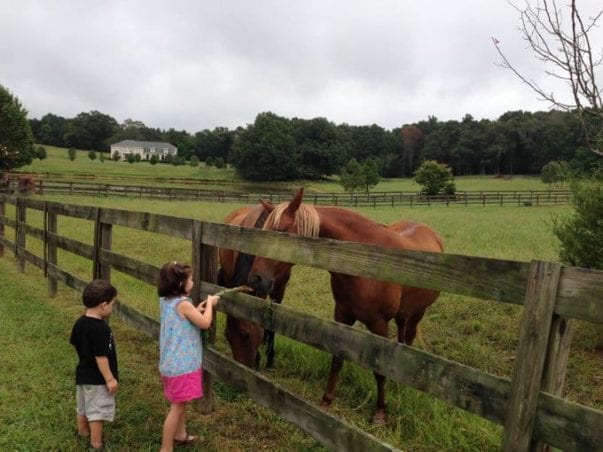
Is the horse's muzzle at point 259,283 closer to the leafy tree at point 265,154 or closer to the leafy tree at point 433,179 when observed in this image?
the leafy tree at point 433,179

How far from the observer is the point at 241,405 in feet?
13.0

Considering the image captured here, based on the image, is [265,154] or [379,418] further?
[265,154]

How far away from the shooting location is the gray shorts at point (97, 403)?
125 inches

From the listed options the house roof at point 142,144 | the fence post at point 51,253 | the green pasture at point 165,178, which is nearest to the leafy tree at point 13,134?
the green pasture at point 165,178

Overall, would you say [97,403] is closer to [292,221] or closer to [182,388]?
[182,388]

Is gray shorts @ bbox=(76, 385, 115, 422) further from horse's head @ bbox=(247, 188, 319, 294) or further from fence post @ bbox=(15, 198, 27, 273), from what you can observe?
fence post @ bbox=(15, 198, 27, 273)

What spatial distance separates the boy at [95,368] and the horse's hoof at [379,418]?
6.62 feet

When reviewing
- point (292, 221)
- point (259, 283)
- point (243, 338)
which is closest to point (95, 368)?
point (259, 283)

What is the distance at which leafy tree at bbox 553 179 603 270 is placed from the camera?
19.3 ft

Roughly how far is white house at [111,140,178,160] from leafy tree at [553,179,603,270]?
123492 mm

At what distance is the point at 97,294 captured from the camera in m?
3.26

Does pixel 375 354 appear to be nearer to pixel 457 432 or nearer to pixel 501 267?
pixel 501 267

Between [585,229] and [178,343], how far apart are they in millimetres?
5294

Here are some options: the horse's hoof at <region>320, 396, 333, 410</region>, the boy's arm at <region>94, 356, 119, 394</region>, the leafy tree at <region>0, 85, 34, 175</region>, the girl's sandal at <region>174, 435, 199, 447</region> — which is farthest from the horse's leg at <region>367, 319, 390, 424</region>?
the leafy tree at <region>0, 85, 34, 175</region>
